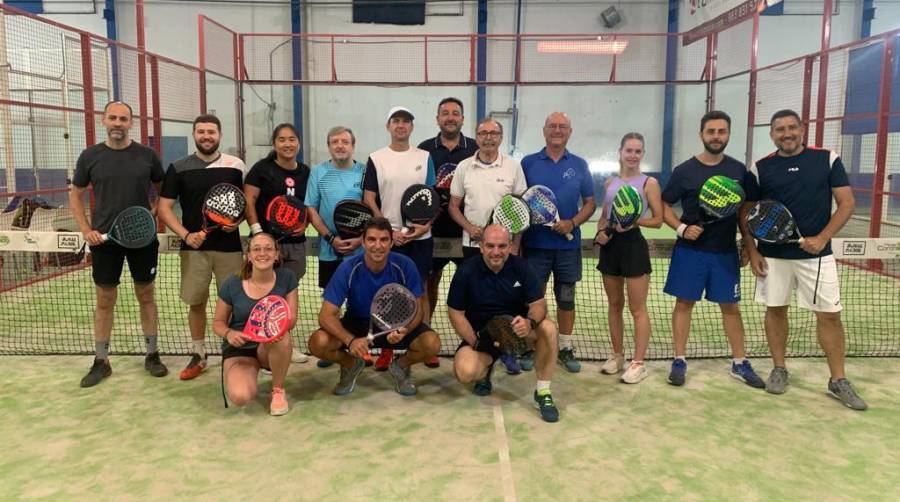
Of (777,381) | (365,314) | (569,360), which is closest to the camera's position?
(365,314)

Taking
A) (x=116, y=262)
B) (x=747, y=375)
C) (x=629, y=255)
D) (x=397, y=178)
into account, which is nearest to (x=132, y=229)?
(x=116, y=262)

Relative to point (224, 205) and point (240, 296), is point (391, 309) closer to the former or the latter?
point (240, 296)

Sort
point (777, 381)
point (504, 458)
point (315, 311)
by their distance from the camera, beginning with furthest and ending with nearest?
point (315, 311), point (777, 381), point (504, 458)

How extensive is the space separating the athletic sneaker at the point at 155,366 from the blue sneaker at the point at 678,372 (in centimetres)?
367

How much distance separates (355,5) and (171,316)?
36.1ft

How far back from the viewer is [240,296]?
4.01 m

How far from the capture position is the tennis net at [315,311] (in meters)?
4.90

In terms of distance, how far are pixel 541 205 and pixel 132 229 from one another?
2.81m

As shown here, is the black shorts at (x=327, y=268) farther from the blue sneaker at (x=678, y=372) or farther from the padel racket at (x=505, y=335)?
the blue sneaker at (x=678, y=372)

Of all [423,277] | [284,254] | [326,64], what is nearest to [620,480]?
[423,277]

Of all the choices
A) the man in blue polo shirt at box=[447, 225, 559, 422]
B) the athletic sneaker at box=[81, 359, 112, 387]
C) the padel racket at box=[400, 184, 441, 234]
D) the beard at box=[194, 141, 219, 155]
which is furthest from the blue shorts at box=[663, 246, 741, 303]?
the athletic sneaker at box=[81, 359, 112, 387]

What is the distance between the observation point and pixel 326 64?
49.2 feet

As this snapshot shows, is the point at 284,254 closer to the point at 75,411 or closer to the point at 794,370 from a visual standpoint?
the point at 75,411

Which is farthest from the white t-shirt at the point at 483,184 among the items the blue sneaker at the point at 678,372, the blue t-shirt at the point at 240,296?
the blue sneaker at the point at 678,372
